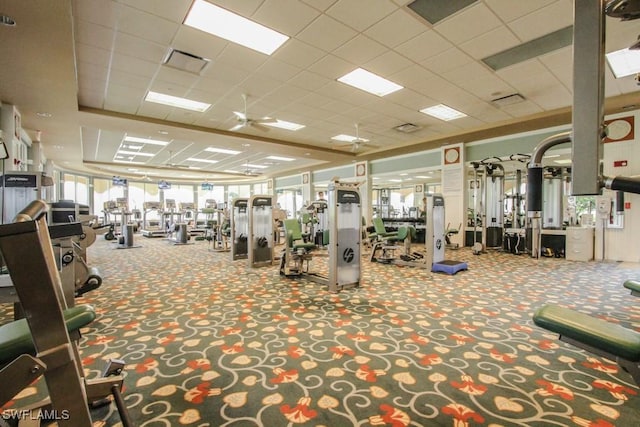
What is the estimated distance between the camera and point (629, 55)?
15.2 ft

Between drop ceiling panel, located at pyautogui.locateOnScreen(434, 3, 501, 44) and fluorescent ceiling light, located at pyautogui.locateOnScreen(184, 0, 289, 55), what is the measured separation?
2.13 m

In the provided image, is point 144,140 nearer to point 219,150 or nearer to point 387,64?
point 219,150

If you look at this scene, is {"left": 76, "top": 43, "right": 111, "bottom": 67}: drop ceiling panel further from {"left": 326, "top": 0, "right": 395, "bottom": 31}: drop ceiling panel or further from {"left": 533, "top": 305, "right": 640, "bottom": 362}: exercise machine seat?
{"left": 533, "top": 305, "right": 640, "bottom": 362}: exercise machine seat

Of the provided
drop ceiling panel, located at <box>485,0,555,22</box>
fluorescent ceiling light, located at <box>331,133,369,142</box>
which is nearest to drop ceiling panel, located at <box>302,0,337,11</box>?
drop ceiling panel, located at <box>485,0,555,22</box>

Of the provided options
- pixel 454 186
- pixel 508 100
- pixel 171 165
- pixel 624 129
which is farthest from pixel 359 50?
pixel 171 165

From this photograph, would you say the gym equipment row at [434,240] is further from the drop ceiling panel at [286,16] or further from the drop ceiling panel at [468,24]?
the drop ceiling panel at [286,16]

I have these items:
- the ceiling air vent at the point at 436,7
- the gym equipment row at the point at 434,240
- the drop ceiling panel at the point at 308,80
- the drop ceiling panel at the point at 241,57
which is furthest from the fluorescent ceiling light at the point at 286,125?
the ceiling air vent at the point at 436,7

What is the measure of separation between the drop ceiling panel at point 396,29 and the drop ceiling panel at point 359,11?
11 centimetres

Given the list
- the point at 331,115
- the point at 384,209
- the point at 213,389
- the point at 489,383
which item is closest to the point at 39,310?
the point at 213,389

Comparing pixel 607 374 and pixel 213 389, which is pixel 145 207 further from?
pixel 607 374

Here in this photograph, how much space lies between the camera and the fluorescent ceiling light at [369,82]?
5281mm

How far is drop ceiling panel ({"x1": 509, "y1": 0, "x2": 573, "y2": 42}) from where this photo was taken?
11.6 feet

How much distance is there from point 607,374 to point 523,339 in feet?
1.96

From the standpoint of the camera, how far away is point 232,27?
3928 mm
